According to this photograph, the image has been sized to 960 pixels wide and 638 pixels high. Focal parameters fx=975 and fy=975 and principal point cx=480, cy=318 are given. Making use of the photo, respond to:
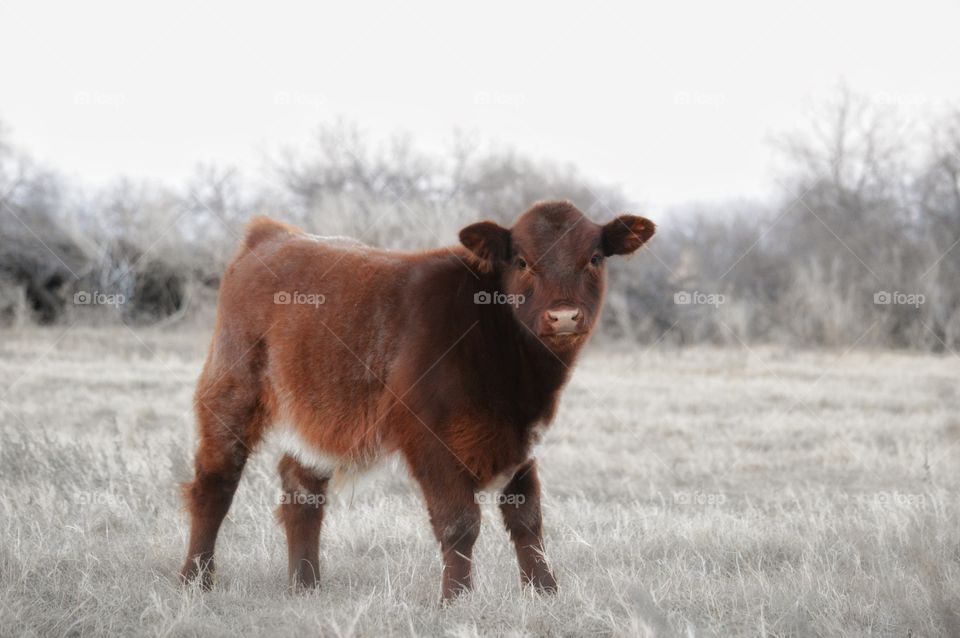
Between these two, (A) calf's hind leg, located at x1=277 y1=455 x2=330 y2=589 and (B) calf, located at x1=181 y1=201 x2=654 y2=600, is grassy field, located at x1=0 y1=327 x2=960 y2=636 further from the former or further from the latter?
(B) calf, located at x1=181 y1=201 x2=654 y2=600

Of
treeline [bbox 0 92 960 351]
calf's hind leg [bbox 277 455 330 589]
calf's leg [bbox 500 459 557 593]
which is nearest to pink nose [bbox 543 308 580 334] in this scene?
calf's leg [bbox 500 459 557 593]

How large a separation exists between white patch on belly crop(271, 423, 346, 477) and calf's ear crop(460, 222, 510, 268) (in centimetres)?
141

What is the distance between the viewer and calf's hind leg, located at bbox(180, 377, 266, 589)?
586 centimetres

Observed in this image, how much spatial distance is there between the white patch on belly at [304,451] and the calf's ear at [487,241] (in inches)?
55.5

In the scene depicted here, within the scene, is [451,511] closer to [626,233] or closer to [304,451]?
[304,451]

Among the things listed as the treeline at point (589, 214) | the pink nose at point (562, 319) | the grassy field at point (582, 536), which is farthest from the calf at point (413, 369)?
the treeline at point (589, 214)

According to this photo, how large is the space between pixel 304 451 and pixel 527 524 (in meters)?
1.36

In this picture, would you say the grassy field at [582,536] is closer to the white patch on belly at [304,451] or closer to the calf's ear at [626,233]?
the white patch on belly at [304,451]

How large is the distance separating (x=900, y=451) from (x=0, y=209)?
2687cm

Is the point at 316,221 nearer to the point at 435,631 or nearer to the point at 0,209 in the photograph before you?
the point at 0,209

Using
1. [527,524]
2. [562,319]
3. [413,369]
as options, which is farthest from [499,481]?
[562,319]

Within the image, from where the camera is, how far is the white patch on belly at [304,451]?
5.61 metres

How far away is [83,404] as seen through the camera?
43.1ft

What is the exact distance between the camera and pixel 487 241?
17.6 feet
